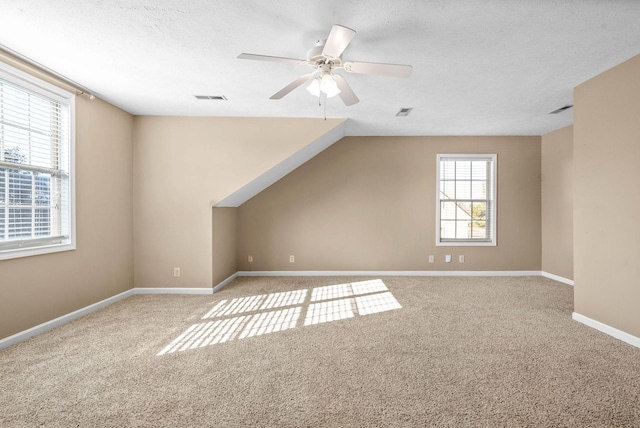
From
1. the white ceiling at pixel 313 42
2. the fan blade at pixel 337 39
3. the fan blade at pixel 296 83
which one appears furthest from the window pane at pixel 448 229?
the fan blade at pixel 337 39

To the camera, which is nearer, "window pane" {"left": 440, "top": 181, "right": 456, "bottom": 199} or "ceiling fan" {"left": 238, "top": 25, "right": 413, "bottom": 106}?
"ceiling fan" {"left": 238, "top": 25, "right": 413, "bottom": 106}

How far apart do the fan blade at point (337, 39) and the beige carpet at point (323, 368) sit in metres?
2.12

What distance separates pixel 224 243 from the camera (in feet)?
15.5

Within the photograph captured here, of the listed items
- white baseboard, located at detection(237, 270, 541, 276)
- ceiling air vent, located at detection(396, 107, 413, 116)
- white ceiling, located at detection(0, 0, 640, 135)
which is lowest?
white baseboard, located at detection(237, 270, 541, 276)

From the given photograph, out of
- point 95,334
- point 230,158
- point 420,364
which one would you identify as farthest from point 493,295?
point 95,334

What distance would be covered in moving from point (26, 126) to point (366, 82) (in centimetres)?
313

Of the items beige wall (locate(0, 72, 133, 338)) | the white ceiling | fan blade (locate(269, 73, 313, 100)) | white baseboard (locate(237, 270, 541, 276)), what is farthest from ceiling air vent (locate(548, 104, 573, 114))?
beige wall (locate(0, 72, 133, 338))

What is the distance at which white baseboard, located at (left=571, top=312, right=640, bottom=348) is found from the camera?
2.62 meters

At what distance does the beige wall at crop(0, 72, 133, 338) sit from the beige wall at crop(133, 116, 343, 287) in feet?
0.56

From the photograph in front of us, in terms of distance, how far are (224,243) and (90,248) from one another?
1671 millimetres

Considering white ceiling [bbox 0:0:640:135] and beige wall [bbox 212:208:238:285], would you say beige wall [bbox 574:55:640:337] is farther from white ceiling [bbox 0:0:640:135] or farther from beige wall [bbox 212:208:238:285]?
beige wall [bbox 212:208:238:285]

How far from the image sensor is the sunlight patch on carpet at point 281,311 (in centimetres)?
284

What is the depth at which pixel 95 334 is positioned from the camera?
288cm

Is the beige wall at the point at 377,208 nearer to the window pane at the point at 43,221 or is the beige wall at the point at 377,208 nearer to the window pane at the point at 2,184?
the window pane at the point at 43,221
